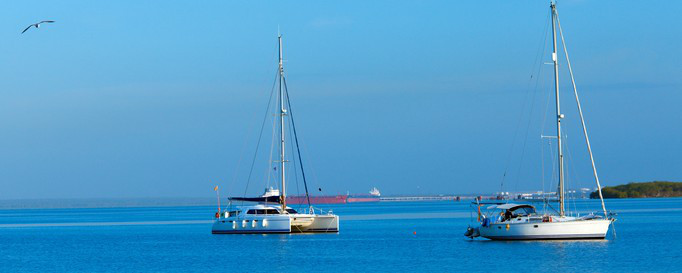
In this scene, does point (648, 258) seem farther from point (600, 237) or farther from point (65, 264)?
point (65, 264)

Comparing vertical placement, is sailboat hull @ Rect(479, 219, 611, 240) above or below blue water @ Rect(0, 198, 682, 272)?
above

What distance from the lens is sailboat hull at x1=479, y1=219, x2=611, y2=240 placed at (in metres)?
66.2

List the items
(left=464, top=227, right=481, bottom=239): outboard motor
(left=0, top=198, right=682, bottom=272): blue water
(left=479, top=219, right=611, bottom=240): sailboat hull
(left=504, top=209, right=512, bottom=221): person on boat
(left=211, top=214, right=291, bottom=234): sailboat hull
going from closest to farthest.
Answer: (left=0, top=198, right=682, bottom=272): blue water → (left=479, top=219, right=611, bottom=240): sailboat hull → (left=504, top=209, right=512, bottom=221): person on boat → (left=464, top=227, right=481, bottom=239): outboard motor → (left=211, top=214, right=291, bottom=234): sailboat hull

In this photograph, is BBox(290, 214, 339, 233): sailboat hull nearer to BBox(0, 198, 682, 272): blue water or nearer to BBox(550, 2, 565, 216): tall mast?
BBox(0, 198, 682, 272): blue water

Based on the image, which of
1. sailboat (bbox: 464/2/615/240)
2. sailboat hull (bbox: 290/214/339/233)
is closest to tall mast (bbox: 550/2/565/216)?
sailboat (bbox: 464/2/615/240)

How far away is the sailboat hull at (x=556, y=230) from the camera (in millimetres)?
66188

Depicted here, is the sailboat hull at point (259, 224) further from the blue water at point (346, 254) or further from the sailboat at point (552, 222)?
the sailboat at point (552, 222)

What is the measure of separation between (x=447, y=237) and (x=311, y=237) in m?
11.2

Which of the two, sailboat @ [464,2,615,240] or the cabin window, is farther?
the cabin window

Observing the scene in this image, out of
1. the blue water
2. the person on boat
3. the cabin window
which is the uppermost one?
the cabin window

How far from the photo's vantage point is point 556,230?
217ft

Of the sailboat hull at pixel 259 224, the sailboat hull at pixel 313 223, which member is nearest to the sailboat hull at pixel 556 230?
the sailboat hull at pixel 313 223

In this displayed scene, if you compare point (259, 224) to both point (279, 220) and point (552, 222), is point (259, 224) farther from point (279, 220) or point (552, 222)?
point (552, 222)

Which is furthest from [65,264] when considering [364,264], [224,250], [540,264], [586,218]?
[586,218]
